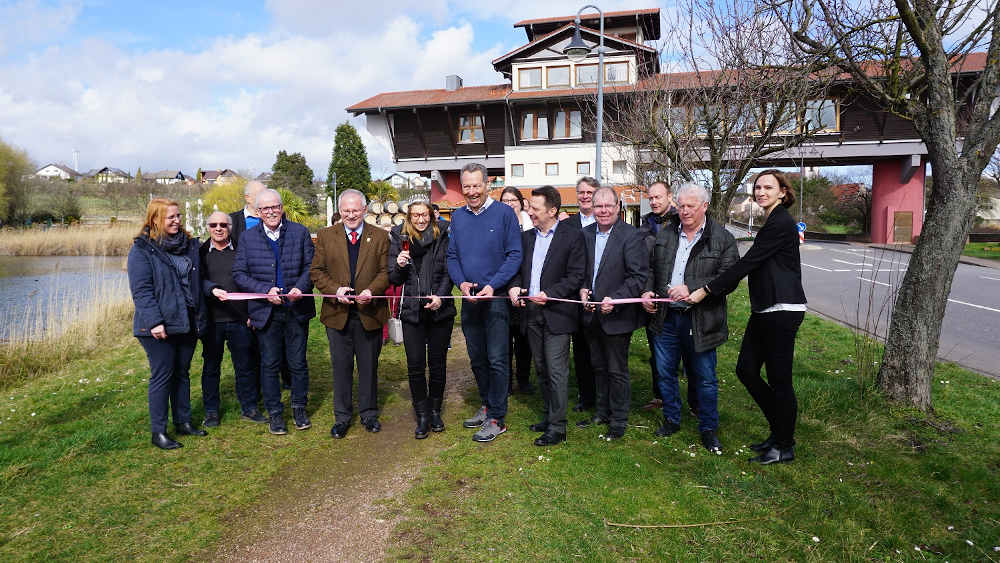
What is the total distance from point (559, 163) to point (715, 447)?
90.8 ft

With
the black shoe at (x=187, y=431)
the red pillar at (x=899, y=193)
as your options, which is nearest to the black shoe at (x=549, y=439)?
the black shoe at (x=187, y=431)

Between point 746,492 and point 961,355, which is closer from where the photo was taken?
point 746,492

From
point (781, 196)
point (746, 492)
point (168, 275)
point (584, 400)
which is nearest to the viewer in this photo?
point (746, 492)

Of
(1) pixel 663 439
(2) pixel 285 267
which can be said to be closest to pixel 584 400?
(1) pixel 663 439

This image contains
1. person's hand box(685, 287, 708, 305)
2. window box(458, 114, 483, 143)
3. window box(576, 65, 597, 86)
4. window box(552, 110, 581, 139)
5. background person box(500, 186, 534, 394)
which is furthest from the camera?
window box(458, 114, 483, 143)

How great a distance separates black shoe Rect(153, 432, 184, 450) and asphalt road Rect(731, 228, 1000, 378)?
6.08 m

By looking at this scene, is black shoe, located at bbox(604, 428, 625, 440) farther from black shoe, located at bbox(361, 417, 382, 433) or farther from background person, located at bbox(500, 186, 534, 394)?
black shoe, located at bbox(361, 417, 382, 433)

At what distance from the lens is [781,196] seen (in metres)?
4.35

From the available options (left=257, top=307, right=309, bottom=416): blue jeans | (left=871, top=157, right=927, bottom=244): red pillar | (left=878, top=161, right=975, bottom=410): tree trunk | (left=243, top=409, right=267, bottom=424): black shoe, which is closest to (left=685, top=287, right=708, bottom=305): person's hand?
(left=878, top=161, right=975, bottom=410): tree trunk

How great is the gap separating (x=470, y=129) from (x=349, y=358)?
29.5m

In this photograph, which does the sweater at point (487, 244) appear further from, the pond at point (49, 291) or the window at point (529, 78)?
the window at point (529, 78)

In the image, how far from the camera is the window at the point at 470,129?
33.3 metres

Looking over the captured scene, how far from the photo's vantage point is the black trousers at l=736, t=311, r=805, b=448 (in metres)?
4.25

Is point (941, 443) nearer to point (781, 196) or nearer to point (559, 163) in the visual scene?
point (781, 196)
